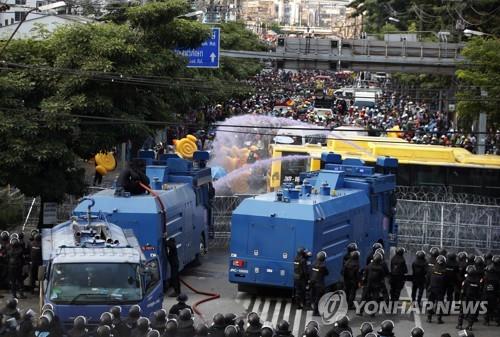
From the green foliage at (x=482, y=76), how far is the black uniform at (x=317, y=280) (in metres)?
18.3

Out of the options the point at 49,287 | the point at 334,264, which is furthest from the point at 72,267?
the point at 334,264

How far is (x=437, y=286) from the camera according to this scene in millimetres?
23000

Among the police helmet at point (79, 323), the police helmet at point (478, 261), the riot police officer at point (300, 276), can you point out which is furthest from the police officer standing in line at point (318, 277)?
the police helmet at point (79, 323)

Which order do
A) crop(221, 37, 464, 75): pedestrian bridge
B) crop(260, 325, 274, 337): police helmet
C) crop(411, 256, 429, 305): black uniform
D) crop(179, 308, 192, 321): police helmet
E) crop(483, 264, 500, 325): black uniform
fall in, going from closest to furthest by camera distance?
1. crop(260, 325, 274, 337): police helmet
2. crop(179, 308, 192, 321): police helmet
3. crop(483, 264, 500, 325): black uniform
4. crop(411, 256, 429, 305): black uniform
5. crop(221, 37, 464, 75): pedestrian bridge

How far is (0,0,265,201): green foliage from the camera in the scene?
26422mm

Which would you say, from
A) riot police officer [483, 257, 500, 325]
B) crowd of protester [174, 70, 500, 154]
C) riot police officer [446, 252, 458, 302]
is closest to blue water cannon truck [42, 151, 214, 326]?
riot police officer [446, 252, 458, 302]

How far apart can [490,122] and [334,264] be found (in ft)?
75.9

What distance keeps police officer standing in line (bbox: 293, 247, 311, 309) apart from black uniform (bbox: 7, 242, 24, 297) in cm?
595

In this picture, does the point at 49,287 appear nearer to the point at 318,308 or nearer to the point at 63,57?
the point at 318,308

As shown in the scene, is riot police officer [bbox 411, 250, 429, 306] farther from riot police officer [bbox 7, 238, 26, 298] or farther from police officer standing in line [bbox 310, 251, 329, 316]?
riot police officer [bbox 7, 238, 26, 298]

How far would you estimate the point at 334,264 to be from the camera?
2472cm

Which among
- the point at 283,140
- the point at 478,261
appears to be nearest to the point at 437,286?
the point at 478,261

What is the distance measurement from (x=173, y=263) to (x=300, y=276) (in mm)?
3005

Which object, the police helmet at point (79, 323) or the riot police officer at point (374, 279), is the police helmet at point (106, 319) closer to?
the police helmet at point (79, 323)
